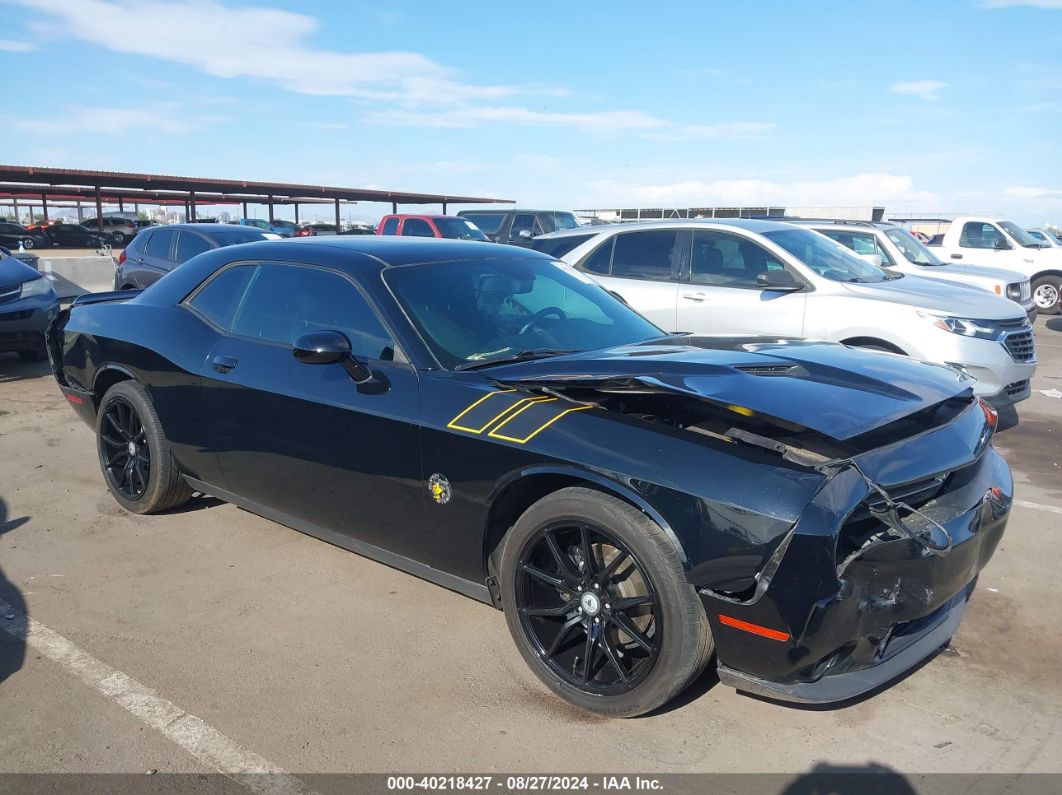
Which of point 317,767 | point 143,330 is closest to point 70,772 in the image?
point 317,767

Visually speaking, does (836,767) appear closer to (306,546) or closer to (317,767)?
(317,767)

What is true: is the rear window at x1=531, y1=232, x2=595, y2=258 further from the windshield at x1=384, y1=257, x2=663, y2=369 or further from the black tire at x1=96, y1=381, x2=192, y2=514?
the black tire at x1=96, y1=381, x2=192, y2=514

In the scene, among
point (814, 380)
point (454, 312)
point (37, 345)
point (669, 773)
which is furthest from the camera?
point (37, 345)

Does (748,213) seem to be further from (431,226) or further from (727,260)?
(727,260)

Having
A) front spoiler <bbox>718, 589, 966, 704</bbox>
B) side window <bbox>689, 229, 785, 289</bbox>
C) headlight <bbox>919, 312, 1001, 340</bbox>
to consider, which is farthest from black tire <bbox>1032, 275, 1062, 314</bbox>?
front spoiler <bbox>718, 589, 966, 704</bbox>

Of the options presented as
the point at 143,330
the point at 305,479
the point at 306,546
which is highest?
the point at 143,330

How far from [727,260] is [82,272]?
1331 centimetres

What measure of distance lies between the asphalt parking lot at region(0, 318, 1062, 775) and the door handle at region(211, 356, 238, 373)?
3.30ft

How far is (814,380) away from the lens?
10.1 feet

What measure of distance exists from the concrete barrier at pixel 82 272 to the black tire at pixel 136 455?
1052 centimetres

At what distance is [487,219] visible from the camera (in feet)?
65.7

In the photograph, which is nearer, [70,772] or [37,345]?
[70,772]

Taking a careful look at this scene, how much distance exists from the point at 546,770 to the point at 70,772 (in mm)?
1511

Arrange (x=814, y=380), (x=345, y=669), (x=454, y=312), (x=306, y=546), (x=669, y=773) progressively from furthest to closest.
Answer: (x=306, y=546) → (x=454, y=312) → (x=345, y=669) → (x=814, y=380) → (x=669, y=773)
